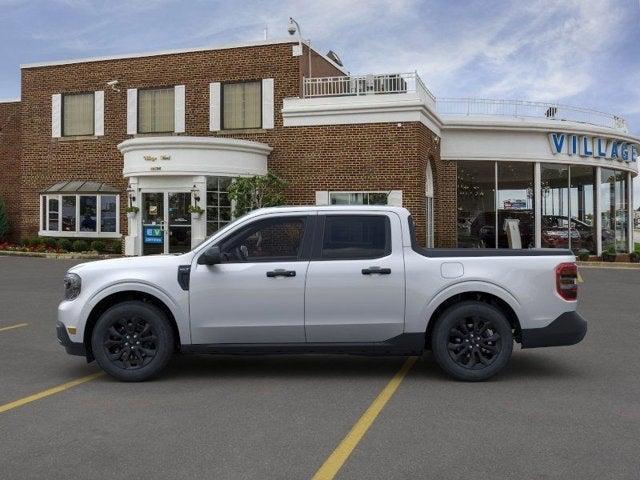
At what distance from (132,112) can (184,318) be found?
20320mm

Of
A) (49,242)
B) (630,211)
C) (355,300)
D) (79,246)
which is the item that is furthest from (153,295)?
(630,211)

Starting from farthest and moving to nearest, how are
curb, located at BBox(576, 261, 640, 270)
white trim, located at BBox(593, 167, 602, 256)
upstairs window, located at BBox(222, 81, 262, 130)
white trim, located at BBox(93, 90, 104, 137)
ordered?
white trim, located at BBox(593, 167, 602, 256)
white trim, located at BBox(93, 90, 104, 137)
upstairs window, located at BBox(222, 81, 262, 130)
curb, located at BBox(576, 261, 640, 270)

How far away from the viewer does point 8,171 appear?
29.0 metres

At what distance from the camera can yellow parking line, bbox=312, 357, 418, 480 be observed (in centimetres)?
439

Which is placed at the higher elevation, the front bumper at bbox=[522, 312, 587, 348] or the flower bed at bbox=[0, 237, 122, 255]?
the flower bed at bbox=[0, 237, 122, 255]

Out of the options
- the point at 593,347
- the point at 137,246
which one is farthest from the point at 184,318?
the point at 137,246

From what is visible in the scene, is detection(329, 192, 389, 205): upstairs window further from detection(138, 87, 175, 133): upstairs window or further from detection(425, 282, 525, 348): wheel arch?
detection(425, 282, 525, 348): wheel arch

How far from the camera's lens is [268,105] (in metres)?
23.6

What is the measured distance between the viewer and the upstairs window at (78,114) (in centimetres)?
2636

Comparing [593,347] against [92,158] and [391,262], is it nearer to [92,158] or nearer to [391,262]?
[391,262]

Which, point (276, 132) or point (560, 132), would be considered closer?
point (276, 132)

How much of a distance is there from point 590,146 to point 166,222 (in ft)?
52.8

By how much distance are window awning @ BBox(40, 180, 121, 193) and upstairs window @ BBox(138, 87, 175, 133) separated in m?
2.42

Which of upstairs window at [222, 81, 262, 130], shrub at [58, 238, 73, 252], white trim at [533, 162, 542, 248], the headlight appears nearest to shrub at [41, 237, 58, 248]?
shrub at [58, 238, 73, 252]
